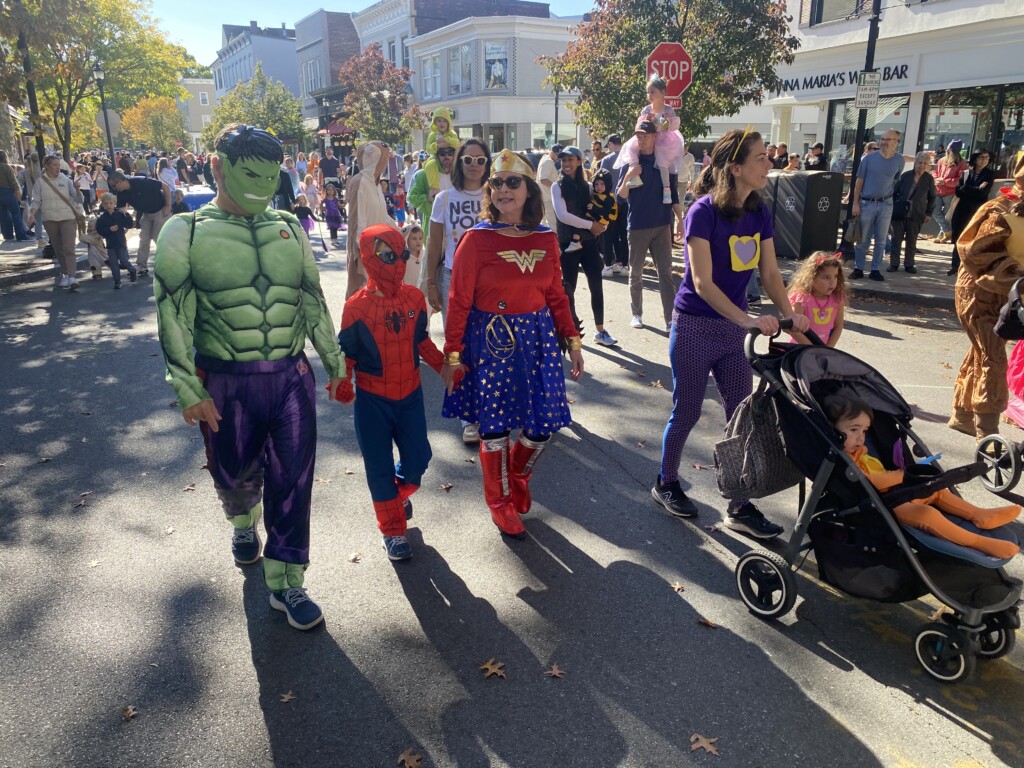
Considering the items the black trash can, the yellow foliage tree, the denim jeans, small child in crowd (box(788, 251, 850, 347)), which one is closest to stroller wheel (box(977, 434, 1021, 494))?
small child in crowd (box(788, 251, 850, 347))

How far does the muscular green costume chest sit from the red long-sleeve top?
82 centimetres

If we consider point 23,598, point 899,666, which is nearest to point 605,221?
point 899,666

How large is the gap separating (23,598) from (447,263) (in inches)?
136

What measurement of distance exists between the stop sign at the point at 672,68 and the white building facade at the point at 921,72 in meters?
8.01

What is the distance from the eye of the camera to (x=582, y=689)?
301cm

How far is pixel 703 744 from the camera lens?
8.87ft

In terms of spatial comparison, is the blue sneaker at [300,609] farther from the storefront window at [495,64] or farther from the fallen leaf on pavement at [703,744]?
the storefront window at [495,64]

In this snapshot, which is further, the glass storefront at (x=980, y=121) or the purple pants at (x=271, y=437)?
the glass storefront at (x=980, y=121)

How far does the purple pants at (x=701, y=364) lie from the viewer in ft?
13.4

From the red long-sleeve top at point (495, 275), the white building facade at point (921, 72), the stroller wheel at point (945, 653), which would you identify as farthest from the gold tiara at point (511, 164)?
the white building facade at point (921, 72)

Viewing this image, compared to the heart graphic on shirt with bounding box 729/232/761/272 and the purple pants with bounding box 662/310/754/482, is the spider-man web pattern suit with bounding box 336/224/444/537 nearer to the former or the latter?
the purple pants with bounding box 662/310/754/482

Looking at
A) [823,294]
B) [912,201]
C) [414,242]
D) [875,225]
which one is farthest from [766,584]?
[912,201]

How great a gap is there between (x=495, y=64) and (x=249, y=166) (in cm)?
4219

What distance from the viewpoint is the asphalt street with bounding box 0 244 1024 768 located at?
9.00 ft
